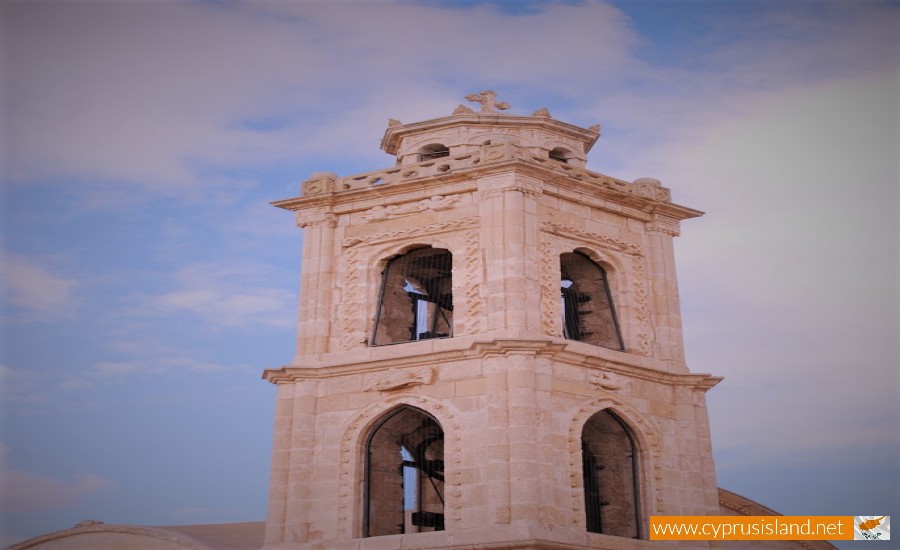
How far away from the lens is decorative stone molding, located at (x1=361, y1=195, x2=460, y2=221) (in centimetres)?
2894

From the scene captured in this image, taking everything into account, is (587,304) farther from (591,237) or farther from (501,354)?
(501,354)

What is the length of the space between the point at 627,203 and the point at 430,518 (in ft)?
27.7

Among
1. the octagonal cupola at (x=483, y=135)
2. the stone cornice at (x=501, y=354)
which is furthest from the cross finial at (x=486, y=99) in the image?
the stone cornice at (x=501, y=354)

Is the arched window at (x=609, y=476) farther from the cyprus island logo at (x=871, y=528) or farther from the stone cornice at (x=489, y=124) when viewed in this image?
the stone cornice at (x=489, y=124)

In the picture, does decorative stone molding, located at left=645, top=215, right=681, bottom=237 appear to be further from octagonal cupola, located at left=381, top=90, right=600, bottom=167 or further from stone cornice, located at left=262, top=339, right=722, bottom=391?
stone cornice, located at left=262, top=339, right=722, bottom=391

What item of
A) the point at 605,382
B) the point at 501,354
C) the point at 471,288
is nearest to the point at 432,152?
the point at 471,288

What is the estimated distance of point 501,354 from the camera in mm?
26516

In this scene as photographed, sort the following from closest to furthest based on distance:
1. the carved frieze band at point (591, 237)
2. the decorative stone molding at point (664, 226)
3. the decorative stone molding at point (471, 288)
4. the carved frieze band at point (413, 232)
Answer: the decorative stone molding at point (471, 288) < the carved frieze band at point (413, 232) < the carved frieze band at point (591, 237) < the decorative stone molding at point (664, 226)

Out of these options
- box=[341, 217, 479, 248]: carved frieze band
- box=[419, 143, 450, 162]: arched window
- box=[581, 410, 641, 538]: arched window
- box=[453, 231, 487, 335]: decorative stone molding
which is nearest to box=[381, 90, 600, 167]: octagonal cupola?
box=[419, 143, 450, 162]: arched window

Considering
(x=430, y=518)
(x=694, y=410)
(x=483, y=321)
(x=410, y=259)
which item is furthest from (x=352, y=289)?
(x=694, y=410)

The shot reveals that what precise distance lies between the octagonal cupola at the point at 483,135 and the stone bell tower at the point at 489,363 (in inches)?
2.1

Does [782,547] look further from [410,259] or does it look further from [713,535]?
[410,259]

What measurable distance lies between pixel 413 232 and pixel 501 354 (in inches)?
159

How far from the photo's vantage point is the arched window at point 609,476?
90.3ft
